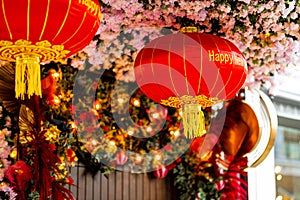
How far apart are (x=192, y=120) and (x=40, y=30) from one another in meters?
1.38

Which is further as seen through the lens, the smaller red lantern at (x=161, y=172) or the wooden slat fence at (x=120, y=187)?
the smaller red lantern at (x=161, y=172)

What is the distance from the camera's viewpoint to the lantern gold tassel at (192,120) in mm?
3703

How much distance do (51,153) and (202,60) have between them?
1307 millimetres

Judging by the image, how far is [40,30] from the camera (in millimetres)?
2633

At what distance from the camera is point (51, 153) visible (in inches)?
162

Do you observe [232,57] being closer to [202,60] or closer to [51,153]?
[202,60]

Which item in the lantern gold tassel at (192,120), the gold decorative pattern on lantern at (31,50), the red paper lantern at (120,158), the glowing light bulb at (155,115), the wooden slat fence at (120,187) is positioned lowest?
the wooden slat fence at (120,187)

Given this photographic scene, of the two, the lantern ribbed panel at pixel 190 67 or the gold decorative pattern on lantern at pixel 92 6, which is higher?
the gold decorative pattern on lantern at pixel 92 6

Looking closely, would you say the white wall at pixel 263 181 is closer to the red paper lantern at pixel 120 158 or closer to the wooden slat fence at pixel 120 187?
the wooden slat fence at pixel 120 187

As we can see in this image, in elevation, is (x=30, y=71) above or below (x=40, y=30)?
below

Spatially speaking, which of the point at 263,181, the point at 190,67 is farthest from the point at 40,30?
the point at 263,181

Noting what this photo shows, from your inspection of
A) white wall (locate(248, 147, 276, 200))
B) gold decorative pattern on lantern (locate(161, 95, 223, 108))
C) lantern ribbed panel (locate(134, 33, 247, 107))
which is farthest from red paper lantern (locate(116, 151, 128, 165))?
white wall (locate(248, 147, 276, 200))

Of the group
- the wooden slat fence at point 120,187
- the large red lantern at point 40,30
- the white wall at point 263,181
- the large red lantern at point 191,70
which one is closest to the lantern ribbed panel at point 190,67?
the large red lantern at point 191,70

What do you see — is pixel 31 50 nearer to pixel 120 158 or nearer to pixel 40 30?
pixel 40 30
